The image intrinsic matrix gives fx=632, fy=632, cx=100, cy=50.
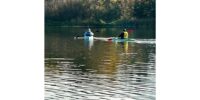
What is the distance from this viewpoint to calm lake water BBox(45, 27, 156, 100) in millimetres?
13828

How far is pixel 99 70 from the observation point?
17594 millimetres

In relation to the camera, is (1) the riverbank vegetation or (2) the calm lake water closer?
(2) the calm lake water

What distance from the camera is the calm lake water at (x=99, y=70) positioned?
544 inches

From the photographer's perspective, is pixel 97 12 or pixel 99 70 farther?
pixel 97 12

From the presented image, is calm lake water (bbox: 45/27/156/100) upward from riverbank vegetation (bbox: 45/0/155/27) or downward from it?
downward

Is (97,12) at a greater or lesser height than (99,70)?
greater

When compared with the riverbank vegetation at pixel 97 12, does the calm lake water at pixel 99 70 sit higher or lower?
lower

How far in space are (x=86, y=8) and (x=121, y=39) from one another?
15.1 ft
